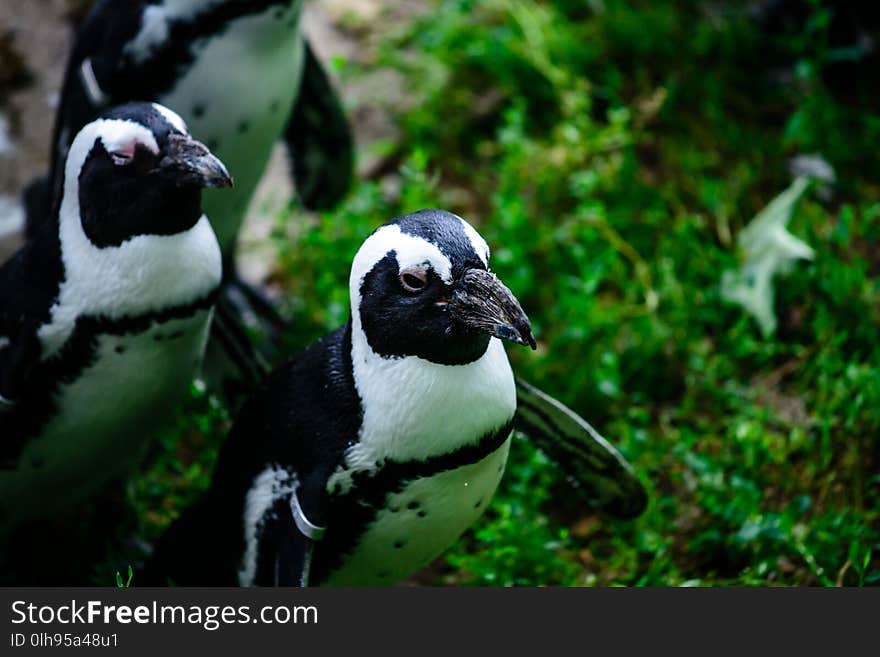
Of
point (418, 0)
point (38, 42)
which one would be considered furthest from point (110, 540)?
point (418, 0)

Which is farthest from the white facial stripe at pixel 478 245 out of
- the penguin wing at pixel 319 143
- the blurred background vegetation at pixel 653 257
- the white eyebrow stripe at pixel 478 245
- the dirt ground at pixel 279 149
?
the dirt ground at pixel 279 149

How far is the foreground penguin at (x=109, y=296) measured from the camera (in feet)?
6.61

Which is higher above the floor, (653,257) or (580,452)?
(580,452)

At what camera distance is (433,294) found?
5.74ft

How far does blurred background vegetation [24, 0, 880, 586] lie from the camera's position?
2.54m

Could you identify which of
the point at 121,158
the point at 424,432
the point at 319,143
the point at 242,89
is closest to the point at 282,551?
the point at 424,432

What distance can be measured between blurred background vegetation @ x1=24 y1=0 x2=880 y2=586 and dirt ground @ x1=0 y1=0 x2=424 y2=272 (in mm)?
37

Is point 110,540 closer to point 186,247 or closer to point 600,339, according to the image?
point 186,247

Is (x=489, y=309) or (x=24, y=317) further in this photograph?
(x=24, y=317)

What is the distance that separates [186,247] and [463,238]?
0.57 meters

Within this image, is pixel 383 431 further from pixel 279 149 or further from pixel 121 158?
pixel 279 149

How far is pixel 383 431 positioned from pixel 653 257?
165 cm

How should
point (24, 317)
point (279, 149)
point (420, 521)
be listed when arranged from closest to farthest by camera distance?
point (420, 521) < point (24, 317) < point (279, 149)

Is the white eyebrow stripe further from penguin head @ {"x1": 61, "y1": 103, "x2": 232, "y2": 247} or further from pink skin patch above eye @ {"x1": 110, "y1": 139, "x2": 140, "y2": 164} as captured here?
pink skin patch above eye @ {"x1": 110, "y1": 139, "x2": 140, "y2": 164}
